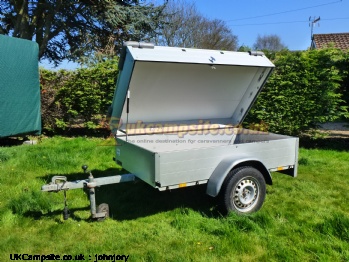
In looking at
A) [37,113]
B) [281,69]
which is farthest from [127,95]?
[281,69]

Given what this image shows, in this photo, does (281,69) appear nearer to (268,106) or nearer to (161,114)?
(268,106)

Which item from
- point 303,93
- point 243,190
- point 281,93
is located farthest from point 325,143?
point 243,190

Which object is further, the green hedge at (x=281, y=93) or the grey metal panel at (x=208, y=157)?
the green hedge at (x=281, y=93)

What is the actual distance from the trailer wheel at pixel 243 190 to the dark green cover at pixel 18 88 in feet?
18.7

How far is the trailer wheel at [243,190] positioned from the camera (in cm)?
341

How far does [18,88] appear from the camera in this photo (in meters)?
7.00

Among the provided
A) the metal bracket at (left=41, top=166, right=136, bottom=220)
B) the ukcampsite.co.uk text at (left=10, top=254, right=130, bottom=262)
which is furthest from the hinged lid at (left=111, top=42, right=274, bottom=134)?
the ukcampsite.co.uk text at (left=10, top=254, right=130, bottom=262)

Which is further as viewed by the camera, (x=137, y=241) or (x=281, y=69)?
(x=281, y=69)

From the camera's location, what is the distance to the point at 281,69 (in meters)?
7.71

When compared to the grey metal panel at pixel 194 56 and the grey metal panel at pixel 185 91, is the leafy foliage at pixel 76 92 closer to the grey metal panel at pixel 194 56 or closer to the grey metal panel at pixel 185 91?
the grey metal panel at pixel 185 91

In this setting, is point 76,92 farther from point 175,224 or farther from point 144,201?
point 175,224

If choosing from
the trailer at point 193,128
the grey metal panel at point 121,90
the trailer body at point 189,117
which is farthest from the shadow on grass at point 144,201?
the grey metal panel at point 121,90

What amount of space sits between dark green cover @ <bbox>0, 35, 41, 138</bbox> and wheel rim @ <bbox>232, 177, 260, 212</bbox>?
5.72m

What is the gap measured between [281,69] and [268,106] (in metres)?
1.01
